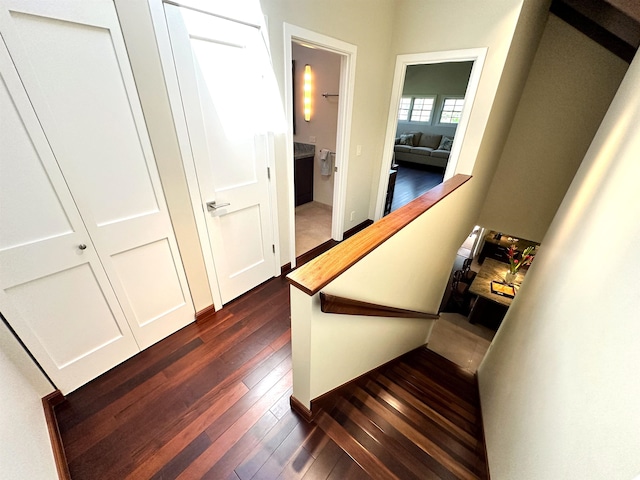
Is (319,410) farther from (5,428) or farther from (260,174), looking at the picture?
(260,174)

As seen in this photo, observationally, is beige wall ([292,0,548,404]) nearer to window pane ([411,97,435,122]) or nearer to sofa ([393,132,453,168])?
sofa ([393,132,453,168])

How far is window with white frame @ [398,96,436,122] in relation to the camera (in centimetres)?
785

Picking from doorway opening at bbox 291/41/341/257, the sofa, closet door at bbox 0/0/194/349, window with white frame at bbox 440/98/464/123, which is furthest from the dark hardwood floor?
closet door at bbox 0/0/194/349

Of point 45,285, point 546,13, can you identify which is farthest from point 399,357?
point 546,13

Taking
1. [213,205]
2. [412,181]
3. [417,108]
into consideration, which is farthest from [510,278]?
[417,108]

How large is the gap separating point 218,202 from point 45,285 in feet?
3.37

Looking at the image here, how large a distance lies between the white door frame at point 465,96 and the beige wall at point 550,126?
111 cm

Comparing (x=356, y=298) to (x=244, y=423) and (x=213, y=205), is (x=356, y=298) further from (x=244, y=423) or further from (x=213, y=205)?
(x=213, y=205)

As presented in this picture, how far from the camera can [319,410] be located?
1.46m

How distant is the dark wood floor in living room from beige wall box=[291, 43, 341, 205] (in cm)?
299

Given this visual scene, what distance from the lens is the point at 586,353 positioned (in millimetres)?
874

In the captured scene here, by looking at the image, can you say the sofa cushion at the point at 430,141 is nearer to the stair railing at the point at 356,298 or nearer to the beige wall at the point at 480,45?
the beige wall at the point at 480,45

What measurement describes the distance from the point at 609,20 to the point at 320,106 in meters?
2.89

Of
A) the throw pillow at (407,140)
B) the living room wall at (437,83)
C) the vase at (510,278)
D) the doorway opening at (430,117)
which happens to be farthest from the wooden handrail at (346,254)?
the living room wall at (437,83)
